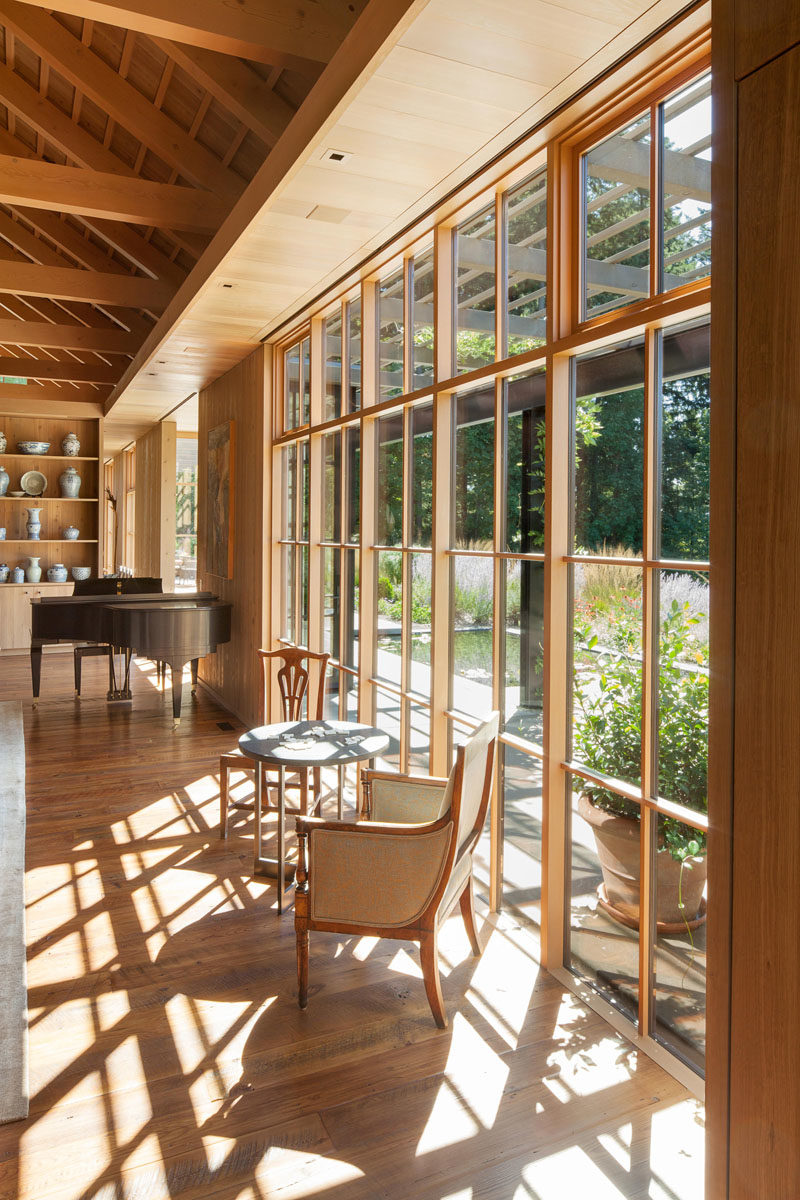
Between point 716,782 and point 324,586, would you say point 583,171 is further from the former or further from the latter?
Result: point 324,586

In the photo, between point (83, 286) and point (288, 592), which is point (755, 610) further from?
point (83, 286)

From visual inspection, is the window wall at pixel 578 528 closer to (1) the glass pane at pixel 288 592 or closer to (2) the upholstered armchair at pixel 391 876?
(2) the upholstered armchair at pixel 391 876

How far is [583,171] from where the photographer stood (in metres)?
2.81

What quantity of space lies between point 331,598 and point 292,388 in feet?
5.40

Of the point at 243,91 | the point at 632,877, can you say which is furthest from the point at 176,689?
the point at 632,877

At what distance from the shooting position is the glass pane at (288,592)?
6.04m

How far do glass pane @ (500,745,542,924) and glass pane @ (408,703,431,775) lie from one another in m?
0.64

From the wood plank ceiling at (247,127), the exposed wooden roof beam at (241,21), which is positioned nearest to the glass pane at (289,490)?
the wood plank ceiling at (247,127)

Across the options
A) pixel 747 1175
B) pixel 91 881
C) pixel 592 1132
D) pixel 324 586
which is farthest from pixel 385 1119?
pixel 324 586

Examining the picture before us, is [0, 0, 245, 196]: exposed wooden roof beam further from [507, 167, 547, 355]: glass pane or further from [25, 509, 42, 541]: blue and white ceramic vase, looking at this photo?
[25, 509, 42, 541]: blue and white ceramic vase

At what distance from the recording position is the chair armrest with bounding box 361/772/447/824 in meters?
3.20

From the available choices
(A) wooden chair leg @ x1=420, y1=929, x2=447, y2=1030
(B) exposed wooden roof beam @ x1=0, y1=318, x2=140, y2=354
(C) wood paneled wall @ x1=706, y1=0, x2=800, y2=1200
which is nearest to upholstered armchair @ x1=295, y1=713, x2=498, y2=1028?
(A) wooden chair leg @ x1=420, y1=929, x2=447, y2=1030

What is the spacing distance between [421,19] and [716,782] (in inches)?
77.4

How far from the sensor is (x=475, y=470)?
3.52 m
